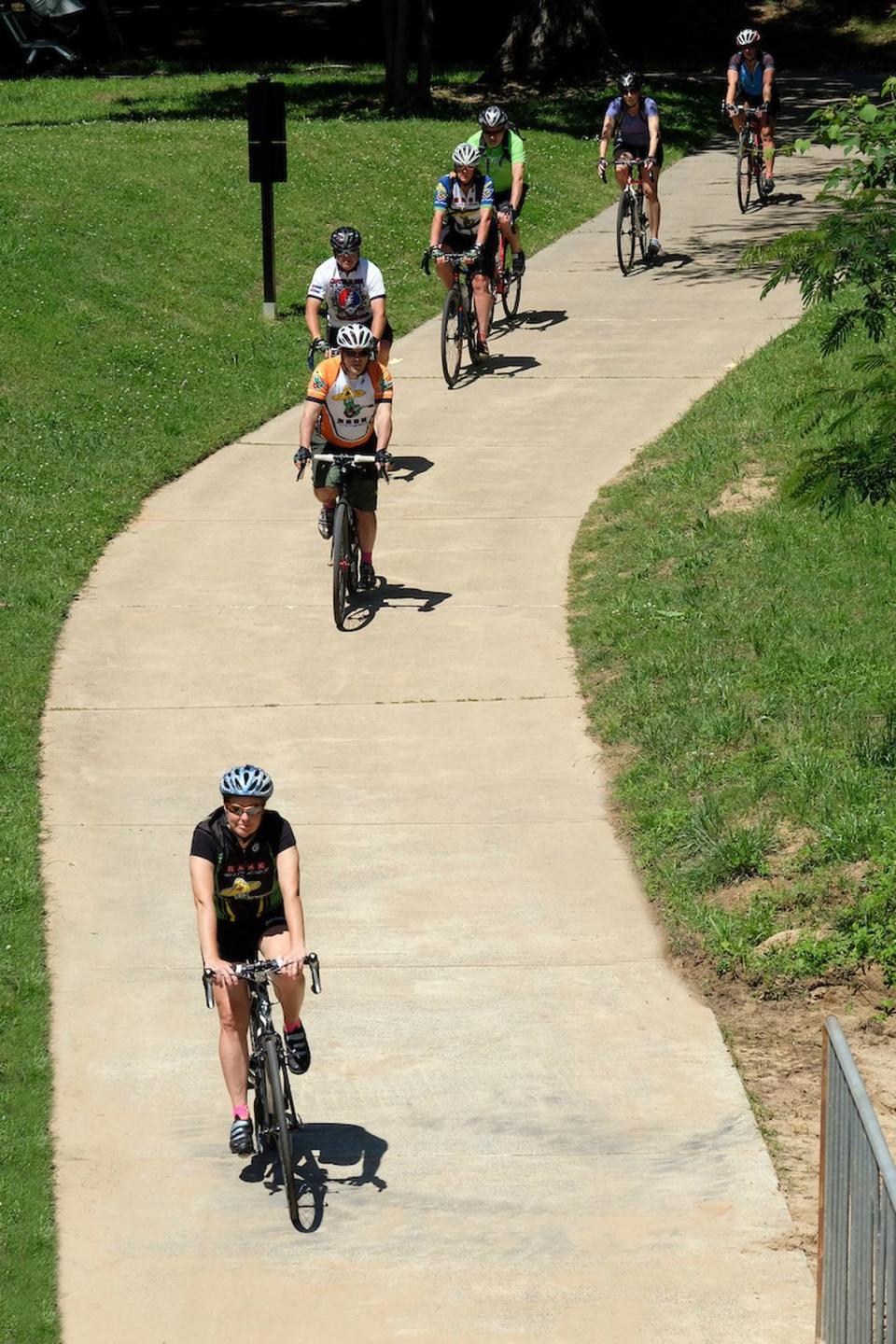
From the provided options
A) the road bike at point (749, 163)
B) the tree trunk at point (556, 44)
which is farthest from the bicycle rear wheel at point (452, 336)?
the tree trunk at point (556, 44)

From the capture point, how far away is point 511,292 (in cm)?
2086

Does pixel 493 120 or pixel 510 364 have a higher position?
pixel 493 120

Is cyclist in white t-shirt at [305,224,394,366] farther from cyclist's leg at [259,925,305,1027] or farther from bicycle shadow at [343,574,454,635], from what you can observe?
cyclist's leg at [259,925,305,1027]

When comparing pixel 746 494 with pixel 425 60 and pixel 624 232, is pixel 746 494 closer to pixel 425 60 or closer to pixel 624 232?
pixel 624 232

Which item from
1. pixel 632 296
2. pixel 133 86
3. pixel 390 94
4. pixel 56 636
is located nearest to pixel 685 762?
pixel 56 636

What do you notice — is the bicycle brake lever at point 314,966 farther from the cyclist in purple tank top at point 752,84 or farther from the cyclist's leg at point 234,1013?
the cyclist in purple tank top at point 752,84

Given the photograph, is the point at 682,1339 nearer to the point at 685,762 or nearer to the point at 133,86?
the point at 685,762

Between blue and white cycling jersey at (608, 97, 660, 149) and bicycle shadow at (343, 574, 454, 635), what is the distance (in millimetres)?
8408

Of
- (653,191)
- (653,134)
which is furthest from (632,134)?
(653,191)

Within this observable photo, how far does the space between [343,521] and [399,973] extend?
4.55 m

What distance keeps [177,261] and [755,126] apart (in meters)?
7.40

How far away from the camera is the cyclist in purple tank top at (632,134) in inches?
785

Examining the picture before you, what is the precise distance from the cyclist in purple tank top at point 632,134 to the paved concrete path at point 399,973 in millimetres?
5453

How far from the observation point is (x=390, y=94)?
97.6 feet
